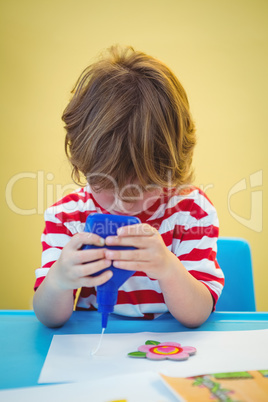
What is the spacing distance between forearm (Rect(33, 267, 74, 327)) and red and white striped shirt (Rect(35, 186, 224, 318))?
0.10 meters

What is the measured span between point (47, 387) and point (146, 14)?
183cm

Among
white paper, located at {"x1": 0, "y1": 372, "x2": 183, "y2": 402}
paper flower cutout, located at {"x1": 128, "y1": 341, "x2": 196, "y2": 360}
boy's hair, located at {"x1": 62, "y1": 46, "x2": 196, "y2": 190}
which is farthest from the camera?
boy's hair, located at {"x1": 62, "y1": 46, "x2": 196, "y2": 190}

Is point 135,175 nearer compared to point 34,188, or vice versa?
point 135,175

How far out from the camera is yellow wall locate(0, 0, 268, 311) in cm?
186

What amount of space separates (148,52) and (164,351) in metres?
1.66

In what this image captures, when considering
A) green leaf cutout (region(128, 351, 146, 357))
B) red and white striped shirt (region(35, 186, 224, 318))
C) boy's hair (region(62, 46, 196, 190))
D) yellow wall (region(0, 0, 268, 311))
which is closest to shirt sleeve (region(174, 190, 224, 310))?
red and white striped shirt (region(35, 186, 224, 318))

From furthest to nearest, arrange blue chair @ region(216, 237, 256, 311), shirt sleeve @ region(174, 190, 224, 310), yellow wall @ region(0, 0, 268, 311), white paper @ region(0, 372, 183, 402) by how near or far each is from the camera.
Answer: yellow wall @ region(0, 0, 268, 311) → blue chair @ region(216, 237, 256, 311) → shirt sleeve @ region(174, 190, 224, 310) → white paper @ region(0, 372, 183, 402)

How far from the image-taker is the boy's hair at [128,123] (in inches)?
24.0

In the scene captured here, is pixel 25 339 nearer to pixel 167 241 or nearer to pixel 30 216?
pixel 167 241

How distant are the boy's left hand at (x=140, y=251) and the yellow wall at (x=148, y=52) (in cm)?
135

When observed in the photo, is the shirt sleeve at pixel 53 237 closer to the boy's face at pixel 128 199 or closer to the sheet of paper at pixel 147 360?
the boy's face at pixel 128 199

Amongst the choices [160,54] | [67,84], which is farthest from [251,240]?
[67,84]

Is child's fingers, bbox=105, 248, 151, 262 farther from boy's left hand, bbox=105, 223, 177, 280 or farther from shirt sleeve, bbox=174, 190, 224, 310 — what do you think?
shirt sleeve, bbox=174, 190, 224, 310

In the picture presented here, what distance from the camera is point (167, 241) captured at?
0.78 metres
